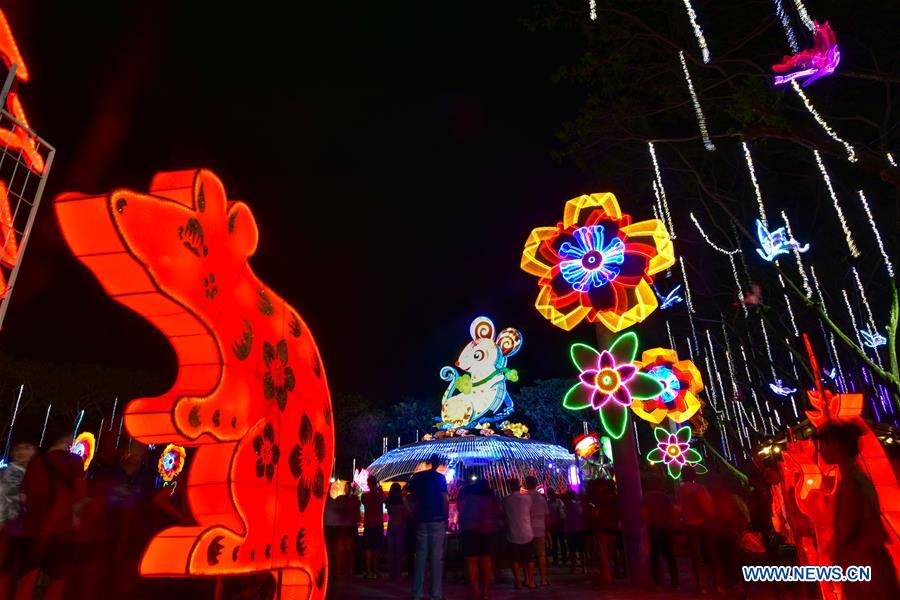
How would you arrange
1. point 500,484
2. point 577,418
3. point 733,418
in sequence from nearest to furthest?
point 500,484 → point 733,418 → point 577,418

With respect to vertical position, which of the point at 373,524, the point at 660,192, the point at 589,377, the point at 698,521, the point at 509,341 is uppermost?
the point at 660,192

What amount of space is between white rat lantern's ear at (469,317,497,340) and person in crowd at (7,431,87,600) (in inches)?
614

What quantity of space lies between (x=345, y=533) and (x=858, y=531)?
8780 millimetres

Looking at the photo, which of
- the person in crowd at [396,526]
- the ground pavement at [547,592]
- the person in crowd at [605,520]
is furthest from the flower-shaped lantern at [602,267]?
the person in crowd at [396,526]

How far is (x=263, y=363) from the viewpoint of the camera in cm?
381

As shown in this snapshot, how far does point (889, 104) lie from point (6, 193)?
13.1 metres

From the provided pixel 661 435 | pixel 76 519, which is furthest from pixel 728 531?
pixel 76 519

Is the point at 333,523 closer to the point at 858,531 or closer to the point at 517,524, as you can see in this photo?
the point at 517,524

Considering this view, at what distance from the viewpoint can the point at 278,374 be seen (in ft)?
13.0

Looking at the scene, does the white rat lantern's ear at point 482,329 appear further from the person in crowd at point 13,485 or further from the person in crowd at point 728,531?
the person in crowd at point 13,485

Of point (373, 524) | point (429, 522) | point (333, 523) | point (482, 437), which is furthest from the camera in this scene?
point (482, 437)

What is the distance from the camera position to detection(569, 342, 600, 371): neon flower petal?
27.6 ft

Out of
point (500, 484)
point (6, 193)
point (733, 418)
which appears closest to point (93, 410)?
point (500, 484)

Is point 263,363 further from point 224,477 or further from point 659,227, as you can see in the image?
point 659,227
